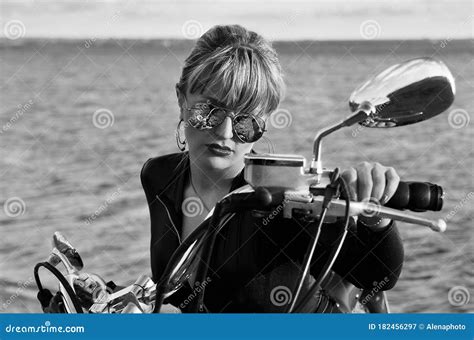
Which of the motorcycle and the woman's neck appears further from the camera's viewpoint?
the woman's neck

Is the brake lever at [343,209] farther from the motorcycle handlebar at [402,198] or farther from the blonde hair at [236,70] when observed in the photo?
the blonde hair at [236,70]

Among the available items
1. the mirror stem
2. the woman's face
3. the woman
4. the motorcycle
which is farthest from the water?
the mirror stem

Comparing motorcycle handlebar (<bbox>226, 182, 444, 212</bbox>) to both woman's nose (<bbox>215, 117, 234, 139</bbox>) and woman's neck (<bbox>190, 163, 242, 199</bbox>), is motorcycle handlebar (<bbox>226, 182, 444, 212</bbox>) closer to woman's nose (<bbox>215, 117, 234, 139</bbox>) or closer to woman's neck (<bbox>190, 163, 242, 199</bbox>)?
woman's nose (<bbox>215, 117, 234, 139</bbox>)

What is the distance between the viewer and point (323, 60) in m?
31.7

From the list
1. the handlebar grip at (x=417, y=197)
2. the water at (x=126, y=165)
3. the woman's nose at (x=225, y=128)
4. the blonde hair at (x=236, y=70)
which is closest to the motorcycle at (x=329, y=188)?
the handlebar grip at (x=417, y=197)

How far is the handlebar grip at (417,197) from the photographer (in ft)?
4.62

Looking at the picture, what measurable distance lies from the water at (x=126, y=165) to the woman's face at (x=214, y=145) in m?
2.08

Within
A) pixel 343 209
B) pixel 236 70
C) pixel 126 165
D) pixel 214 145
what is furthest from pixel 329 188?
pixel 126 165

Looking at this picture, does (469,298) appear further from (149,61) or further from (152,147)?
(149,61)

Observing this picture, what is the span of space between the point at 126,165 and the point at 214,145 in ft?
23.9

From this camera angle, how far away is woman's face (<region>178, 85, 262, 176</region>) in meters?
2.08

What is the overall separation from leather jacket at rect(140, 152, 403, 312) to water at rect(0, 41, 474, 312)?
2.23 metres
